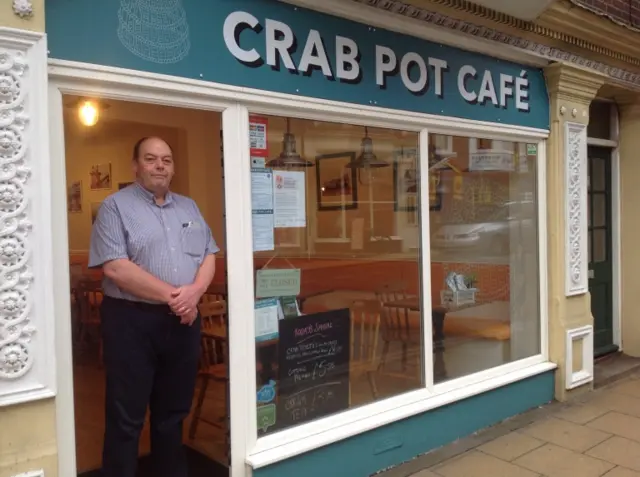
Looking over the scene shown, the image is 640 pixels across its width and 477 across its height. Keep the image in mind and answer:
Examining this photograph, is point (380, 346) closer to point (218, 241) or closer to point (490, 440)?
point (490, 440)

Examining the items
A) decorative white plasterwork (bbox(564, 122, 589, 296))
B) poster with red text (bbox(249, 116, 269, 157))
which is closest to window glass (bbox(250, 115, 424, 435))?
poster with red text (bbox(249, 116, 269, 157))

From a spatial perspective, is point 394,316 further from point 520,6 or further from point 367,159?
point 520,6

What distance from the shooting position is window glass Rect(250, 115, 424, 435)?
3.52 meters

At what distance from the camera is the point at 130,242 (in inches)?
110

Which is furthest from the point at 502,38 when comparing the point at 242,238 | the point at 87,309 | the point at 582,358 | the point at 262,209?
the point at 87,309

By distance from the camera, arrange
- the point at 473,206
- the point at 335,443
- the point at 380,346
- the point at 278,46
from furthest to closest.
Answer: the point at 473,206 < the point at 380,346 < the point at 335,443 < the point at 278,46

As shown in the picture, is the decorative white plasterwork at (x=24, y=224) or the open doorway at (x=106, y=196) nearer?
the decorative white plasterwork at (x=24, y=224)

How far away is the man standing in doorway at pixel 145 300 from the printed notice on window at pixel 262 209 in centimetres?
45

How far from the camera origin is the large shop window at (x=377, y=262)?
11.7ft

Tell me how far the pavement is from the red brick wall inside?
3.24 meters

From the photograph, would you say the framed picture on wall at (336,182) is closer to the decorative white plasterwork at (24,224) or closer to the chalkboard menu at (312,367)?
the chalkboard menu at (312,367)

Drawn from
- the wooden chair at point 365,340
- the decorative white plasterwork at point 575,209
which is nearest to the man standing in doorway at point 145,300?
the wooden chair at point 365,340

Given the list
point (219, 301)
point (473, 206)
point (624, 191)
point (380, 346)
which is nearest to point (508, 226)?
point (473, 206)

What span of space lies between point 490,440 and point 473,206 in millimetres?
1839
